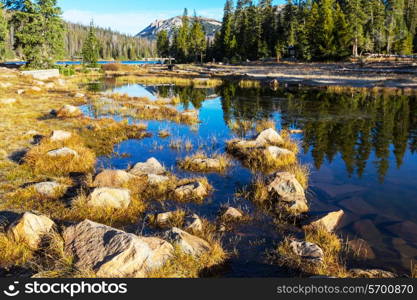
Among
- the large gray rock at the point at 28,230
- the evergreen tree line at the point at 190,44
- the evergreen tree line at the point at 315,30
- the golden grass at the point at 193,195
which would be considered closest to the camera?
the large gray rock at the point at 28,230

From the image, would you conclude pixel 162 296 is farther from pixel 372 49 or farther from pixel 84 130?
pixel 372 49

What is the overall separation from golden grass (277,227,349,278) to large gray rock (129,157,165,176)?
5630 mm

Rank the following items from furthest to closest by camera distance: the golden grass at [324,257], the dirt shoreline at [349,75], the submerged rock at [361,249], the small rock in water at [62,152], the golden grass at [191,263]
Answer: the dirt shoreline at [349,75] → the small rock in water at [62,152] → the submerged rock at [361,249] → the golden grass at [324,257] → the golden grass at [191,263]

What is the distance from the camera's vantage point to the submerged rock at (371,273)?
6039mm

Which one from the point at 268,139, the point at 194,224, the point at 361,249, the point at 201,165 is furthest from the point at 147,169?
the point at 361,249

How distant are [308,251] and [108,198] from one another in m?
5.27

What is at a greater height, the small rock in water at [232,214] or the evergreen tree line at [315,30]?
the evergreen tree line at [315,30]

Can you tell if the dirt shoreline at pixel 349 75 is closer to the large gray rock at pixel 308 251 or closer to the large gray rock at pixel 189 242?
the large gray rock at pixel 308 251

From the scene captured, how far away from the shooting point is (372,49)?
74.1 meters

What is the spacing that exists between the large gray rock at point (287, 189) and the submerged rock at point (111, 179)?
461cm

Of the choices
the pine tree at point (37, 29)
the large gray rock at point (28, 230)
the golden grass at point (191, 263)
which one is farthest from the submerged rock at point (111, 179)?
the pine tree at point (37, 29)

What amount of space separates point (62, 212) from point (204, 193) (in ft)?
13.4

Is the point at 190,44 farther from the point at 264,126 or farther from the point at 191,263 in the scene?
the point at 191,263

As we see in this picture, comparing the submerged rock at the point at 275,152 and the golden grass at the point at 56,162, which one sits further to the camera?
the submerged rock at the point at 275,152
